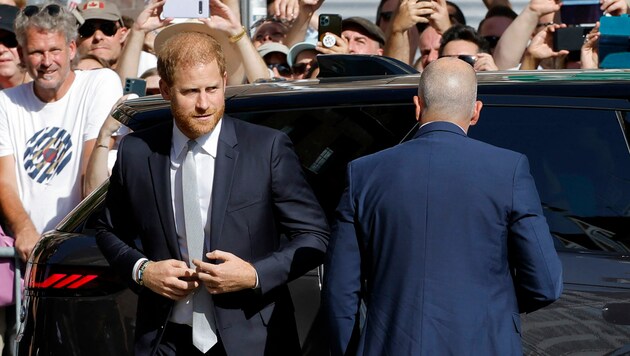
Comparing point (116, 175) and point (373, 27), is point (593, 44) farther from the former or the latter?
point (116, 175)

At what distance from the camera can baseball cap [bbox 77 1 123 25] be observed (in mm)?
8062

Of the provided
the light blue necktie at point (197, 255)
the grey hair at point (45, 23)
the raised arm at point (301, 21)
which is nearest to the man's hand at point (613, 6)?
the raised arm at point (301, 21)

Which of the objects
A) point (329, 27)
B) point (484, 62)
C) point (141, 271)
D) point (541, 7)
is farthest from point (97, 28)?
point (141, 271)

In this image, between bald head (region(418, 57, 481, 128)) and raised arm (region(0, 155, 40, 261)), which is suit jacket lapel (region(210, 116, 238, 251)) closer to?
bald head (region(418, 57, 481, 128))

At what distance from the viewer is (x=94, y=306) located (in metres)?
4.27

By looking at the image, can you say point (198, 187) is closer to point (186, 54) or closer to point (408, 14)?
point (186, 54)

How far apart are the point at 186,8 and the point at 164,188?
2904 millimetres

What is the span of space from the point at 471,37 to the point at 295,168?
11.0ft

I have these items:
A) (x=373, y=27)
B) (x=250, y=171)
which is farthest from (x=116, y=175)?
(x=373, y=27)

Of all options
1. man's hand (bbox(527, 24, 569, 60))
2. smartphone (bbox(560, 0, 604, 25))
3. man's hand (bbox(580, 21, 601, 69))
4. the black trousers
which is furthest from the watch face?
the black trousers

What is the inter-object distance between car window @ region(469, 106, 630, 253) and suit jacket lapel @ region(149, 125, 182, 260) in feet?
3.83

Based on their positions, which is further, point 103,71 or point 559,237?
point 103,71

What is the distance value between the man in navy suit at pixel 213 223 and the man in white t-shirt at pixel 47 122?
208 cm

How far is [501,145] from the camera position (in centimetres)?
411
